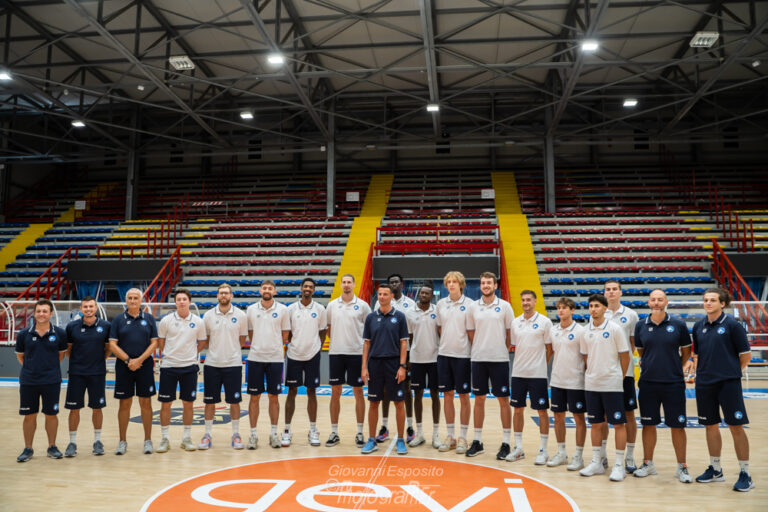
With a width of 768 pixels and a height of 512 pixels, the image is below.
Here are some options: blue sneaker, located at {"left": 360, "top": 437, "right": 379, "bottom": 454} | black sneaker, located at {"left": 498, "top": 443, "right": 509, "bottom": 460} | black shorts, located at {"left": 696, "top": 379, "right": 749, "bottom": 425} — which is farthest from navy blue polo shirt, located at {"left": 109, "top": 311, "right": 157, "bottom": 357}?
black shorts, located at {"left": 696, "top": 379, "right": 749, "bottom": 425}

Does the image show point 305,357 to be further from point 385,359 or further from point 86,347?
point 86,347

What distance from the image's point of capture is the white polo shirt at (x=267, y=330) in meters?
6.67

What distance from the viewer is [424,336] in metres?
6.64

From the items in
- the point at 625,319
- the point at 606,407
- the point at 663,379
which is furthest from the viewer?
the point at 625,319

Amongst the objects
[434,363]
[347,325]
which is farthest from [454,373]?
[347,325]

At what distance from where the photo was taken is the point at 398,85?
2036 cm

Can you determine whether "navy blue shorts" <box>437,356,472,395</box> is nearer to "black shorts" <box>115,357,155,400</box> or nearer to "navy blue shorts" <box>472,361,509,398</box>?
"navy blue shorts" <box>472,361,509,398</box>

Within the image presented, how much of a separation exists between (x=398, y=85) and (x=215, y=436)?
15856 mm

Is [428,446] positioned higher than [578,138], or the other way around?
[578,138]

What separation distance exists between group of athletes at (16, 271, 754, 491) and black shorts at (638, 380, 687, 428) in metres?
0.01

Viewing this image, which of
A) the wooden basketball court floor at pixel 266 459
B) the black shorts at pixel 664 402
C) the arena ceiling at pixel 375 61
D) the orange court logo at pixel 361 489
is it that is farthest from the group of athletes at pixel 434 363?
the arena ceiling at pixel 375 61

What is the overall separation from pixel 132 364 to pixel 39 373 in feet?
3.03

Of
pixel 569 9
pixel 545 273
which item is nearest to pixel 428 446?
pixel 545 273

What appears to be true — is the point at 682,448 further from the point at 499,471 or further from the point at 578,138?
the point at 578,138
